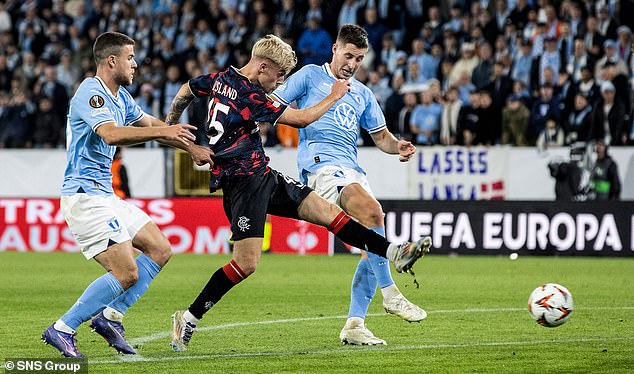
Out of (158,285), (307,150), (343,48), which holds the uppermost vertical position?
(343,48)

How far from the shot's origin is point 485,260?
59.3 ft

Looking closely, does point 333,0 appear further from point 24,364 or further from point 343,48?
point 24,364

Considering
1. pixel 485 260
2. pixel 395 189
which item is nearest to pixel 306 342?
pixel 485 260

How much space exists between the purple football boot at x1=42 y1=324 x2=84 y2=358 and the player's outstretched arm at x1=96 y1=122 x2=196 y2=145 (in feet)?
4.33

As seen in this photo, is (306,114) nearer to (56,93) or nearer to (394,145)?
(394,145)

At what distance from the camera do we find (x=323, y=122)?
940 centimetres

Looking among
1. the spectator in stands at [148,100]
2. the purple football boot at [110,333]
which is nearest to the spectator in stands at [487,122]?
the spectator in stands at [148,100]

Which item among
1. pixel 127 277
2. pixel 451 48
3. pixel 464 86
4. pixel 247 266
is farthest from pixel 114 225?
pixel 451 48

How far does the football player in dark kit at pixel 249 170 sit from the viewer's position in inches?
318

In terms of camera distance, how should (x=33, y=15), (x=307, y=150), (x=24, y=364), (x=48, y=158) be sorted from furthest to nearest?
(x=33, y=15)
(x=48, y=158)
(x=307, y=150)
(x=24, y=364)

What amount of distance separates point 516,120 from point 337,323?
10.6 metres

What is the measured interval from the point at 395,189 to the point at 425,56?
10.5 ft

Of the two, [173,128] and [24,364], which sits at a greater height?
[173,128]

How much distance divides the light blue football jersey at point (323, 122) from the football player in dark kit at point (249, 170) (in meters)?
1.08
